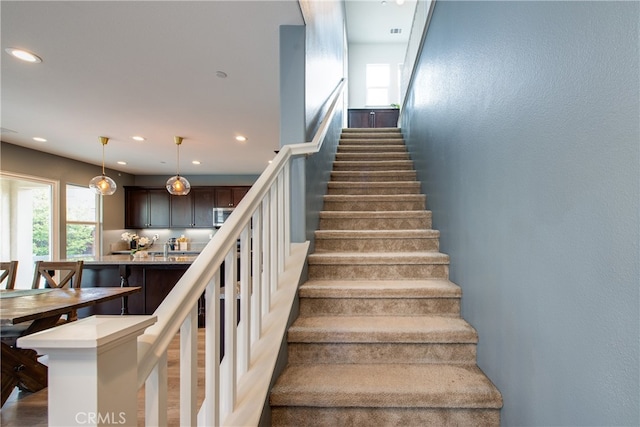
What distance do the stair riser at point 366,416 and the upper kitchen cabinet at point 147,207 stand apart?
7016mm

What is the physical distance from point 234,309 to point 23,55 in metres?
2.58

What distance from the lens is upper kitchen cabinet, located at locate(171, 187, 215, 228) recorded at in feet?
24.2

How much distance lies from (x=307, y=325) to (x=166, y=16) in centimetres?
200

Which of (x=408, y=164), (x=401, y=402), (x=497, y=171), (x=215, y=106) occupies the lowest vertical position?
(x=401, y=402)

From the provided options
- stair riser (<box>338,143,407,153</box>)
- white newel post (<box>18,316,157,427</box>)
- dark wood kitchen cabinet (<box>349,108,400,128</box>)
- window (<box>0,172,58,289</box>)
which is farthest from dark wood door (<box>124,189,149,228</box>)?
white newel post (<box>18,316,157,427</box>)

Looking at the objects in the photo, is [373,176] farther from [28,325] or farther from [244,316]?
[28,325]

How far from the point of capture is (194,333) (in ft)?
2.97

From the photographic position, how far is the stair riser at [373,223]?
264 cm

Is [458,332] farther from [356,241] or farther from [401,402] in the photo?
[356,241]

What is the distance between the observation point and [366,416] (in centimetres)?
134

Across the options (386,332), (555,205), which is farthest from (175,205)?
(555,205)

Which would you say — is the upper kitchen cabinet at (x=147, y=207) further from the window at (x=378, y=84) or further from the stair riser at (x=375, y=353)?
the stair riser at (x=375, y=353)

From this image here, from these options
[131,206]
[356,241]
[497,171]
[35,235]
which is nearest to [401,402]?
[497,171]

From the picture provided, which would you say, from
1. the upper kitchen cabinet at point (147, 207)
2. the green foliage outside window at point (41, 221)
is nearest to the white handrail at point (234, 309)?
the green foliage outside window at point (41, 221)
